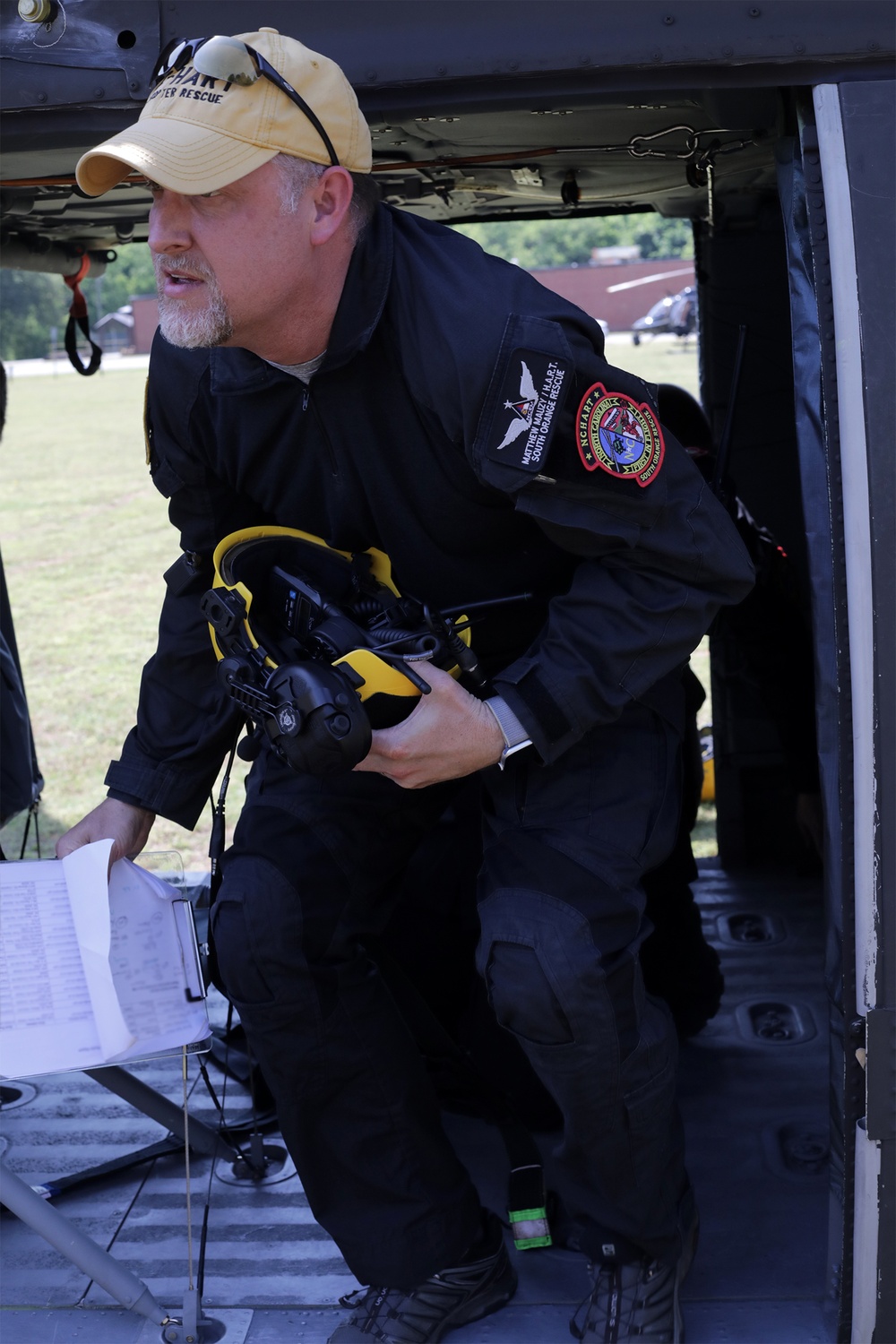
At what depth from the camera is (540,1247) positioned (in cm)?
217

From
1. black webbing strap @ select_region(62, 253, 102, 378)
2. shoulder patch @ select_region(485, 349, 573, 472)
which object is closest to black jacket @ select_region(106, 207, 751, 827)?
shoulder patch @ select_region(485, 349, 573, 472)

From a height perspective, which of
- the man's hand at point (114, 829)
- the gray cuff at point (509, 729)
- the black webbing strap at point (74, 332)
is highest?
the black webbing strap at point (74, 332)

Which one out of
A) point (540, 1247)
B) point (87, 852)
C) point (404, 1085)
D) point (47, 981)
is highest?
point (87, 852)

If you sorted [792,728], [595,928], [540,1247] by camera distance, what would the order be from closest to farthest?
[595,928], [540,1247], [792,728]

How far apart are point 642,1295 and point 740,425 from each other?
2.21m

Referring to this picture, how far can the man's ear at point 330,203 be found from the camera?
1772 mm

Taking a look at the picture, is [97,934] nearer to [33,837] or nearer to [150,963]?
[150,963]

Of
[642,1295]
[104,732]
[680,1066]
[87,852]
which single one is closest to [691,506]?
[87,852]

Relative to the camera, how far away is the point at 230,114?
168 cm

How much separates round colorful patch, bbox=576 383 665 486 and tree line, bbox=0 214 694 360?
2438cm

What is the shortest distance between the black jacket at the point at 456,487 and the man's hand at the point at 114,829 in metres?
0.03

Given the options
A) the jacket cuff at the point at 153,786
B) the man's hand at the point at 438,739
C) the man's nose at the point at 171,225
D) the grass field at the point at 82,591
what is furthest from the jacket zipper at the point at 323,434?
the grass field at the point at 82,591

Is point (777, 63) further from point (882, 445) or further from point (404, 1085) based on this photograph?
point (404, 1085)

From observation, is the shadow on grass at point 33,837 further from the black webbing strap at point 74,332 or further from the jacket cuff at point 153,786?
the jacket cuff at point 153,786
